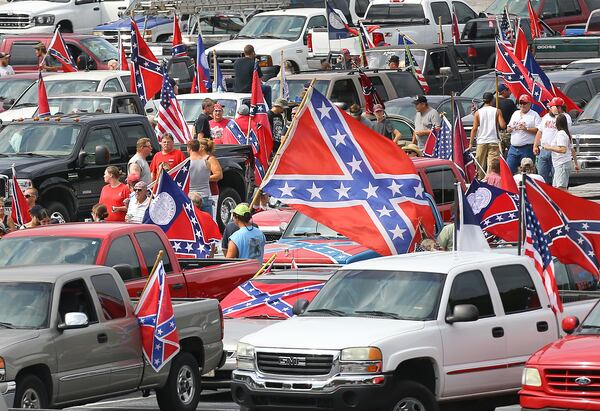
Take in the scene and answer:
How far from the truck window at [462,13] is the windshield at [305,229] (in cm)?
2399

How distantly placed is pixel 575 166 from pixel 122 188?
900cm

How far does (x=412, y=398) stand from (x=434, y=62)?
24.6 metres

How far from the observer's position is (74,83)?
3195 cm

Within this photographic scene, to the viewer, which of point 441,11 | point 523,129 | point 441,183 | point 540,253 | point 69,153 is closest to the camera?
point 540,253

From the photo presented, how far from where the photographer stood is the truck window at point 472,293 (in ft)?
47.2

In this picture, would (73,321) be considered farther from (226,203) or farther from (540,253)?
(226,203)

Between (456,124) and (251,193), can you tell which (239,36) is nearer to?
(251,193)

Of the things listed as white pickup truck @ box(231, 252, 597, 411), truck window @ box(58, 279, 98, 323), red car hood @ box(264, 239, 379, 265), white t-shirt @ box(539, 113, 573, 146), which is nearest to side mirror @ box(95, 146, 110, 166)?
red car hood @ box(264, 239, 379, 265)

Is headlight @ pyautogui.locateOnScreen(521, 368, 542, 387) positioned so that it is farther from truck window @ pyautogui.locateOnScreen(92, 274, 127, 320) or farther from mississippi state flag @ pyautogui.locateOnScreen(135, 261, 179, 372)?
truck window @ pyautogui.locateOnScreen(92, 274, 127, 320)

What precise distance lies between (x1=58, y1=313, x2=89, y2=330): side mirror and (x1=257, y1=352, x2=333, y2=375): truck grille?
146 centimetres

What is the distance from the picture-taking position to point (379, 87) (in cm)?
3378

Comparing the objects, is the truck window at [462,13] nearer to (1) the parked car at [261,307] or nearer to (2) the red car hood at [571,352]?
(1) the parked car at [261,307]

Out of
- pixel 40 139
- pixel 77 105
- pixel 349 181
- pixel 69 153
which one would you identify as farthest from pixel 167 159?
pixel 349 181

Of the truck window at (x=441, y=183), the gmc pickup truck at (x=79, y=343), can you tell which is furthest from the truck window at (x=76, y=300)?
the truck window at (x=441, y=183)
